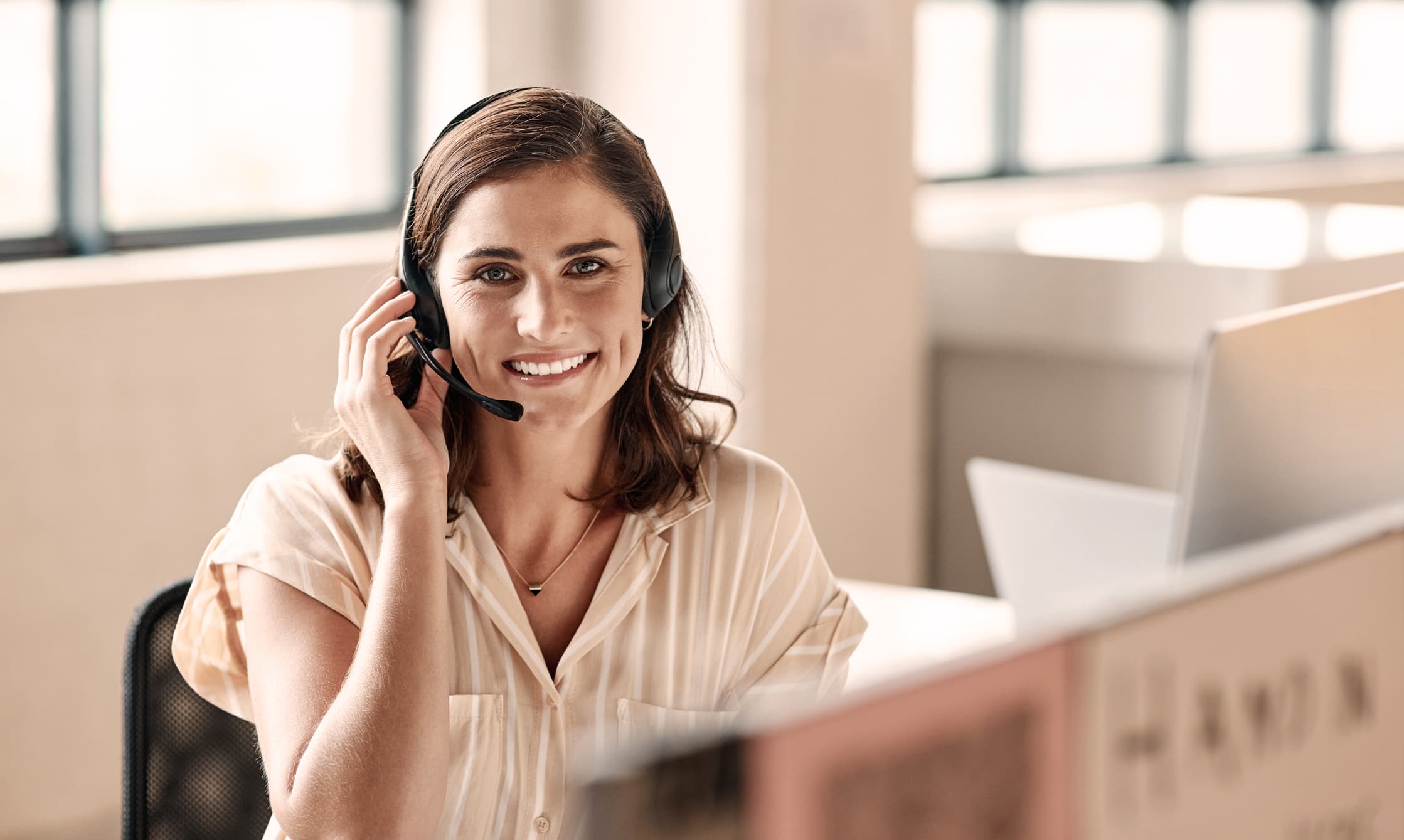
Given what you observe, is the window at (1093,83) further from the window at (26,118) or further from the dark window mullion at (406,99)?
the window at (26,118)

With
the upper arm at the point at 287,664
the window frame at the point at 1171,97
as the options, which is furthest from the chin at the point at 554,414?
the window frame at the point at 1171,97

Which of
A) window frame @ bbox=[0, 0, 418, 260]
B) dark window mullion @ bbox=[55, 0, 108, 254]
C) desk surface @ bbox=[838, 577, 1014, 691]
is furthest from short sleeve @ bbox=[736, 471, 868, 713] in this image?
dark window mullion @ bbox=[55, 0, 108, 254]

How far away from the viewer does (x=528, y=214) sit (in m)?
1.23

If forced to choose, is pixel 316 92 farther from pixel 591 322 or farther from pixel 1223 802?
pixel 1223 802

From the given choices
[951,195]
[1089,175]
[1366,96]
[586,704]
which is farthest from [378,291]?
[1366,96]

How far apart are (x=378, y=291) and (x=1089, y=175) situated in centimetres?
376

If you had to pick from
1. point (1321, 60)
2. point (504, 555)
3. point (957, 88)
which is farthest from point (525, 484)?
point (1321, 60)

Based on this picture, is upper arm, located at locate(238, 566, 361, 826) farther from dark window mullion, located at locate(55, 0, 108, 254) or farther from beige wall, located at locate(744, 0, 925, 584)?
beige wall, located at locate(744, 0, 925, 584)

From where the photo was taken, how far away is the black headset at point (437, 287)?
4.14ft

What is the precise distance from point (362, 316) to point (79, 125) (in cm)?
179

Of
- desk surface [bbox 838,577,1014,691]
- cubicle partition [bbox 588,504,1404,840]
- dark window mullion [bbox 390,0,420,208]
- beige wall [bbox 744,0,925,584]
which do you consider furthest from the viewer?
dark window mullion [bbox 390,0,420,208]

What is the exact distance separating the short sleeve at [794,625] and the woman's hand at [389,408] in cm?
30

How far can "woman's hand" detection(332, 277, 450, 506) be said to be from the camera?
1.20 meters

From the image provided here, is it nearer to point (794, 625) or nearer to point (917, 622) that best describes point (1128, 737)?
point (794, 625)
